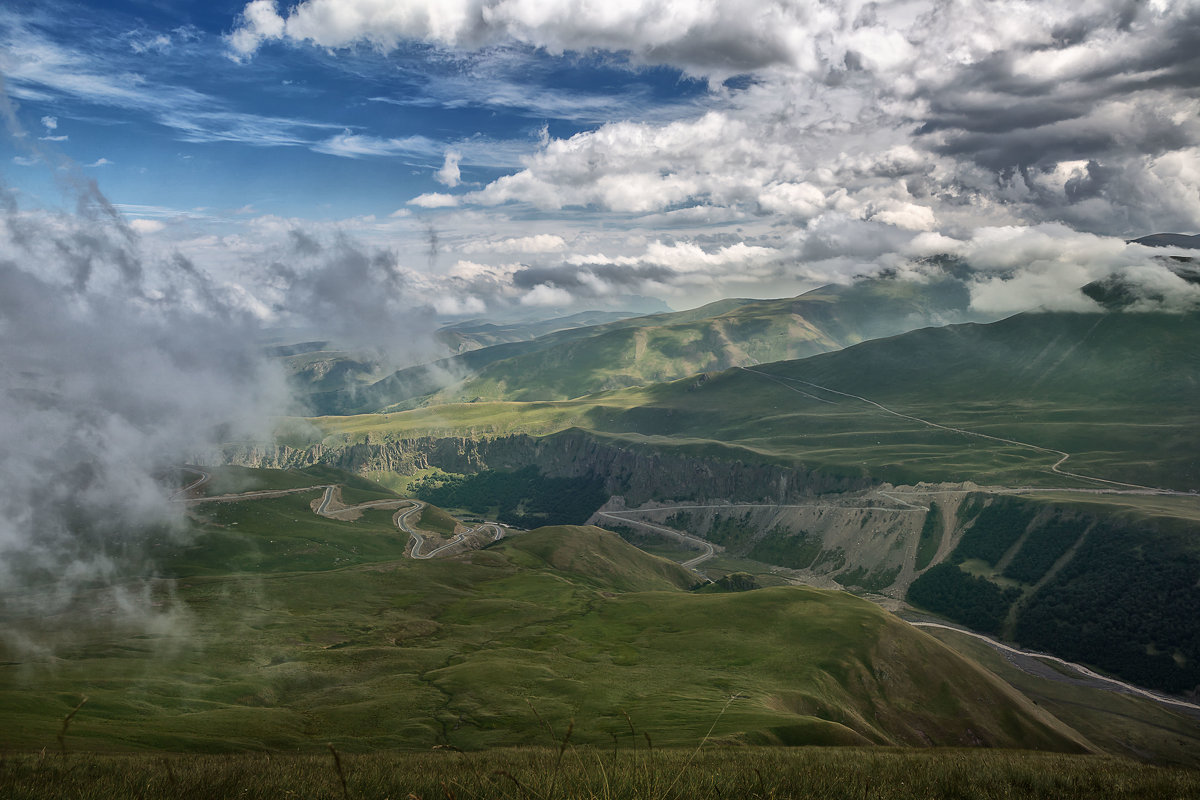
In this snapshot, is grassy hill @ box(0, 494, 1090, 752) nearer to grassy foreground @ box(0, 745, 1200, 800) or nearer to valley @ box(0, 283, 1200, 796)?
valley @ box(0, 283, 1200, 796)

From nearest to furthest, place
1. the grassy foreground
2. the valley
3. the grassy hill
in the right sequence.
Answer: the grassy foreground
the grassy hill
the valley

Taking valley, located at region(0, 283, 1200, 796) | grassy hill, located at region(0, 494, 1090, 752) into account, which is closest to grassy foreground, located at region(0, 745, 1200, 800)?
valley, located at region(0, 283, 1200, 796)

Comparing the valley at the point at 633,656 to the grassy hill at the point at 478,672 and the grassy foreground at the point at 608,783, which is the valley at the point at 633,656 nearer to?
the grassy hill at the point at 478,672

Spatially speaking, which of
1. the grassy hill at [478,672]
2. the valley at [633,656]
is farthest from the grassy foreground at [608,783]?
the grassy hill at [478,672]

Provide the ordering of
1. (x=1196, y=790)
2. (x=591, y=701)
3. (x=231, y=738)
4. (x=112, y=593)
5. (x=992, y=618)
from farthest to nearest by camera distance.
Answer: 1. (x=992, y=618)
2. (x=112, y=593)
3. (x=591, y=701)
4. (x=231, y=738)
5. (x=1196, y=790)

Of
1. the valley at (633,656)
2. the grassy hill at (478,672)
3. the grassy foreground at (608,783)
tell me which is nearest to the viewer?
the grassy foreground at (608,783)

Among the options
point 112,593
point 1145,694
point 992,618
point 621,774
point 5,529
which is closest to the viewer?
point 621,774

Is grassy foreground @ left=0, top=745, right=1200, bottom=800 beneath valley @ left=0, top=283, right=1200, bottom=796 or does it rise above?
above

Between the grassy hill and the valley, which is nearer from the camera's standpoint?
the grassy hill

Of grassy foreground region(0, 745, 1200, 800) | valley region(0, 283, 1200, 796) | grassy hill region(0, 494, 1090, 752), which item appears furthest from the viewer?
valley region(0, 283, 1200, 796)

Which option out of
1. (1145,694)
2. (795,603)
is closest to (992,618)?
(1145,694)

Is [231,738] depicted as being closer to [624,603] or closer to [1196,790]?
[1196,790]
